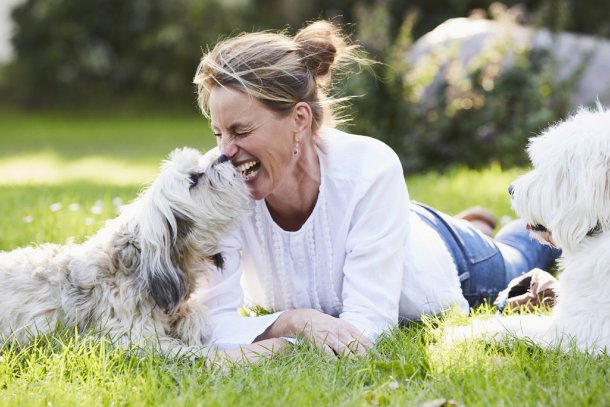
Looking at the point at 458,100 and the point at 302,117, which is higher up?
the point at 458,100

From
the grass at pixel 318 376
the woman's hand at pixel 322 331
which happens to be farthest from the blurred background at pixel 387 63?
the grass at pixel 318 376

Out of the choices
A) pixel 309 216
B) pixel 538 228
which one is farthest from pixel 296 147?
pixel 538 228

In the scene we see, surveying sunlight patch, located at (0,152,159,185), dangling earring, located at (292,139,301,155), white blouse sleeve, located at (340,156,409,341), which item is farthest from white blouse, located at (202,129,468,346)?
sunlight patch, located at (0,152,159,185)

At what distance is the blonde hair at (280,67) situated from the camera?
12.4 feet

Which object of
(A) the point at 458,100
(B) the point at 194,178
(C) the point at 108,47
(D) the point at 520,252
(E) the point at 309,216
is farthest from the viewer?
(C) the point at 108,47

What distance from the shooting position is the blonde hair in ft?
12.4

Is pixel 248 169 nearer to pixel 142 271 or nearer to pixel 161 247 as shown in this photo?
pixel 161 247

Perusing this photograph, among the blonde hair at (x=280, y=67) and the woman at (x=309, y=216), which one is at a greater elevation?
the blonde hair at (x=280, y=67)

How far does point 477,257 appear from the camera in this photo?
462 cm

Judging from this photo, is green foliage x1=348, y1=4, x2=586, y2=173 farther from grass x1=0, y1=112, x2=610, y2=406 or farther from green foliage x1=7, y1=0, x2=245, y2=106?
green foliage x1=7, y1=0, x2=245, y2=106

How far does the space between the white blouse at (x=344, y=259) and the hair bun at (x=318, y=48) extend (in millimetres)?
388

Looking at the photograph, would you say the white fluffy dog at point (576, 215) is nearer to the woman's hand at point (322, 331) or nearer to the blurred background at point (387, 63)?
the woman's hand at point (322, 331)

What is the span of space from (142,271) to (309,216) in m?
0.96

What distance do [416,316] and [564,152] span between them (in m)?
1.40
